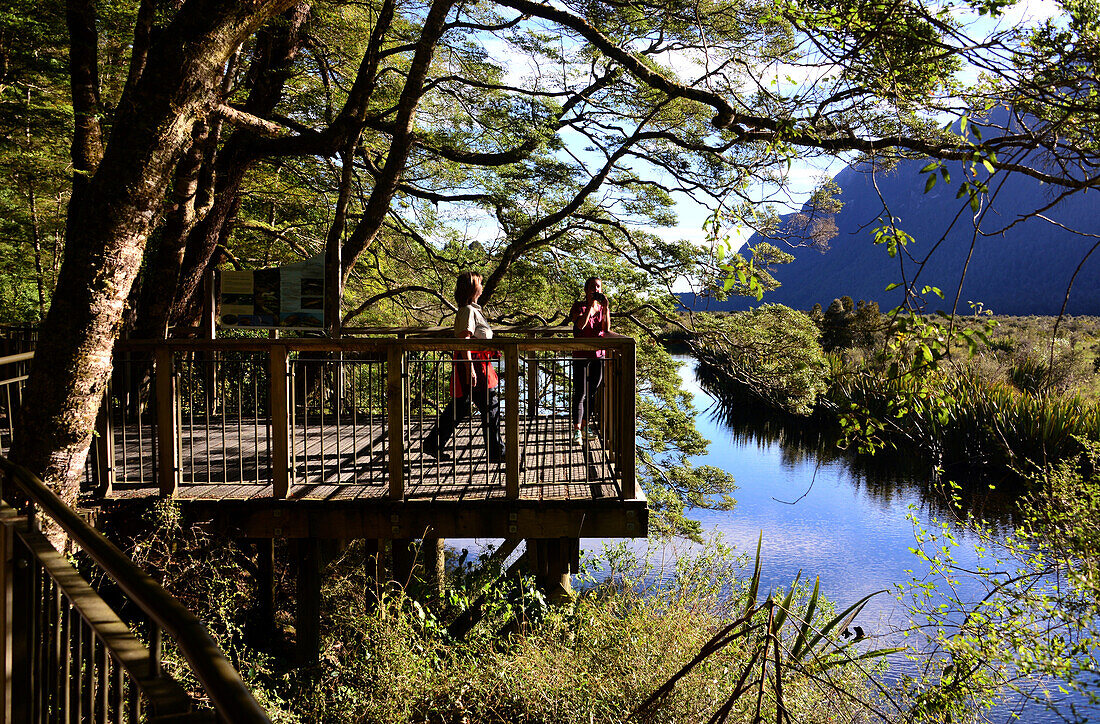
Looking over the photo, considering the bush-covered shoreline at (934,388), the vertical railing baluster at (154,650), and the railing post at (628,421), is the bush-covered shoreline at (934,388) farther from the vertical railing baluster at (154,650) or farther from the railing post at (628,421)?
the vertical railing baluster at (154,650)

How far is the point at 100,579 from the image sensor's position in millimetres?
6141

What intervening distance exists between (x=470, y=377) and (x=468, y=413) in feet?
1.07

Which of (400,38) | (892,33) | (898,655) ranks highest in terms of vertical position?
(400,38)

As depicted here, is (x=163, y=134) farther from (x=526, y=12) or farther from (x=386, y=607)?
(x=526, y=12)

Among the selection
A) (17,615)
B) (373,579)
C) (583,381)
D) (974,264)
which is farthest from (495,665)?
(974,264)

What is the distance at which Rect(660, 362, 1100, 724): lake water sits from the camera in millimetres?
13148

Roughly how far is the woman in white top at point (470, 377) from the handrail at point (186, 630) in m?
4.12

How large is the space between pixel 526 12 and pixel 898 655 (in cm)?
975

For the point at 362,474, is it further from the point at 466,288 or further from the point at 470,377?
the point at 466,288

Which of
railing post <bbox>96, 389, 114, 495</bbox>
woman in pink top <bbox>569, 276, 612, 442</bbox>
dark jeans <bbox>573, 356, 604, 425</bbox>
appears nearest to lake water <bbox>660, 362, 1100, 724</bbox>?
dark jeans <bbox>573, 356, 604, 425</bbox>

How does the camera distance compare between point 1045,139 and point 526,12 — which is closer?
point 1045,139

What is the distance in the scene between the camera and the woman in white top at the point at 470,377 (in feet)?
20.0

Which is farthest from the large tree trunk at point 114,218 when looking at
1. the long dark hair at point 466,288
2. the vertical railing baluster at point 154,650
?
the vertical railing baluster at point 154,650

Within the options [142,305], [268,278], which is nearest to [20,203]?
[142,305]
